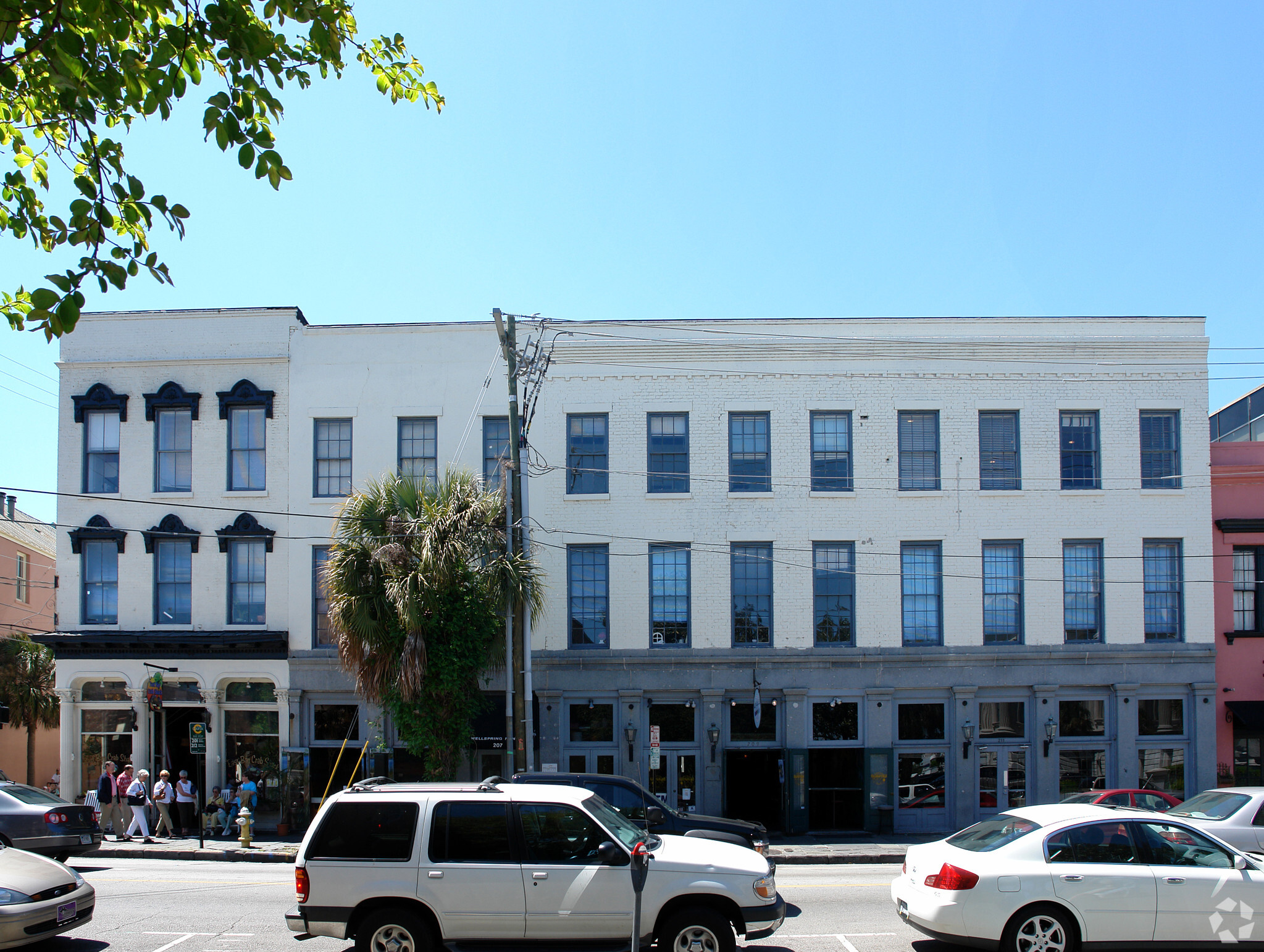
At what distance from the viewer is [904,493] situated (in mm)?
22969

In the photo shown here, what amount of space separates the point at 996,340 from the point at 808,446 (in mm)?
5046

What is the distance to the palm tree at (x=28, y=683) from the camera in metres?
29.2

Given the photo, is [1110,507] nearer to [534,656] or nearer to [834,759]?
[834,759]

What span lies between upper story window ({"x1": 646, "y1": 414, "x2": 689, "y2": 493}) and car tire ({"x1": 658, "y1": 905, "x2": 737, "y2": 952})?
14.4m

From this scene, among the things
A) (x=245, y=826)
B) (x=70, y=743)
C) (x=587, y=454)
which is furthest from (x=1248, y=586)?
(x=70, y=743)

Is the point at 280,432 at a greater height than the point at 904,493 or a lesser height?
greater

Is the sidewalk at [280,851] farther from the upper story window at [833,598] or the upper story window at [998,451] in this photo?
the upper story window at [998,451]

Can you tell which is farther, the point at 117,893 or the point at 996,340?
the point at 996,340

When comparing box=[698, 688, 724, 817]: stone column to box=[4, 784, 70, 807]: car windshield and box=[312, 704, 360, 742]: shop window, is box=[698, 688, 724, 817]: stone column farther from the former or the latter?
box=[4, 784, 70, 807]: car windshield

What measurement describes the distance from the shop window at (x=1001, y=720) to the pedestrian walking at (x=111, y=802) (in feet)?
61.4

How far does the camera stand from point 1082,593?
23.0 metres

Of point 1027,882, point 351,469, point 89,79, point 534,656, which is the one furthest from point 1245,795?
point 351,469

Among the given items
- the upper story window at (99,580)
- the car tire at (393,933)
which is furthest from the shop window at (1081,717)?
the upper story window at (99,580)

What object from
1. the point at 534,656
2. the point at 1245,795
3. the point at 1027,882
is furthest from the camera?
the point at 534,656
